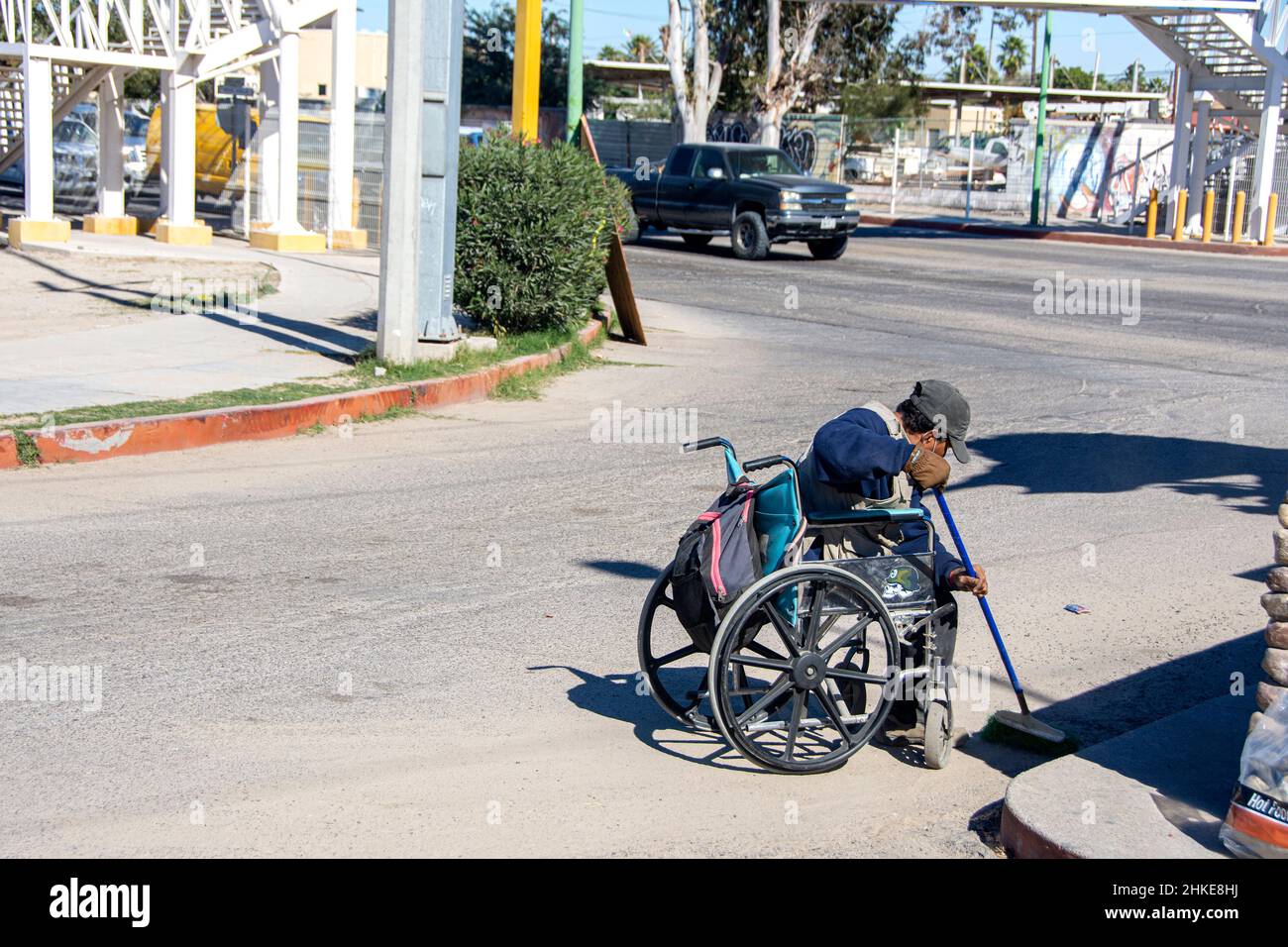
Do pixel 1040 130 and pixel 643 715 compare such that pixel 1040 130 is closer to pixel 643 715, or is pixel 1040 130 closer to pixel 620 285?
pixel 620 285

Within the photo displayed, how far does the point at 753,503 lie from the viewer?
4898 millimetres

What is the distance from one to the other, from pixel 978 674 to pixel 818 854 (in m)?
1.89

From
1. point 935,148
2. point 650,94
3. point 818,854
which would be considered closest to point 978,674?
point 818,854

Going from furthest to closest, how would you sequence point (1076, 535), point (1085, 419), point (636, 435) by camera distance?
1. point (1085, 419)
2. point (636, 435)
3. point (1076, 535)

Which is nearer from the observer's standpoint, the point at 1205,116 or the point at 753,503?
the point at 753,503

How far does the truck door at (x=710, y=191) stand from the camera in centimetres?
2620

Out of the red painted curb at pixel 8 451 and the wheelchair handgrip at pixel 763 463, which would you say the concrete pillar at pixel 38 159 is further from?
A: the wheelchair handgrip at pixel 763 463

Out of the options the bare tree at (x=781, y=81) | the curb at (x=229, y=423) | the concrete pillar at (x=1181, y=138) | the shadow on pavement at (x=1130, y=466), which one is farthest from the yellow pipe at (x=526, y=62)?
the bare tree at (x=781, y=81)

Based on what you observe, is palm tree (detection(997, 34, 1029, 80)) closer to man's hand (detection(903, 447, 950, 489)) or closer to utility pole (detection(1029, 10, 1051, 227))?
utility pole (detection(1029, 10, 1051, 227))

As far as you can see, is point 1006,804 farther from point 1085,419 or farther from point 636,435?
point 1085,419

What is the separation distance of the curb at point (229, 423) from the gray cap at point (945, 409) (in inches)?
229

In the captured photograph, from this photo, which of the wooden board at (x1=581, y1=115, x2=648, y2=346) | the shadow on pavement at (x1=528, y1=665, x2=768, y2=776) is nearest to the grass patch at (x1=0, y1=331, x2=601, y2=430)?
the wooden board at (x1=581, y1=115, x2=648, y2=346)

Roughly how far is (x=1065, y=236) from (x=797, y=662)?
31668 mm

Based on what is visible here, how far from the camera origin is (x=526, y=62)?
14805 mm
